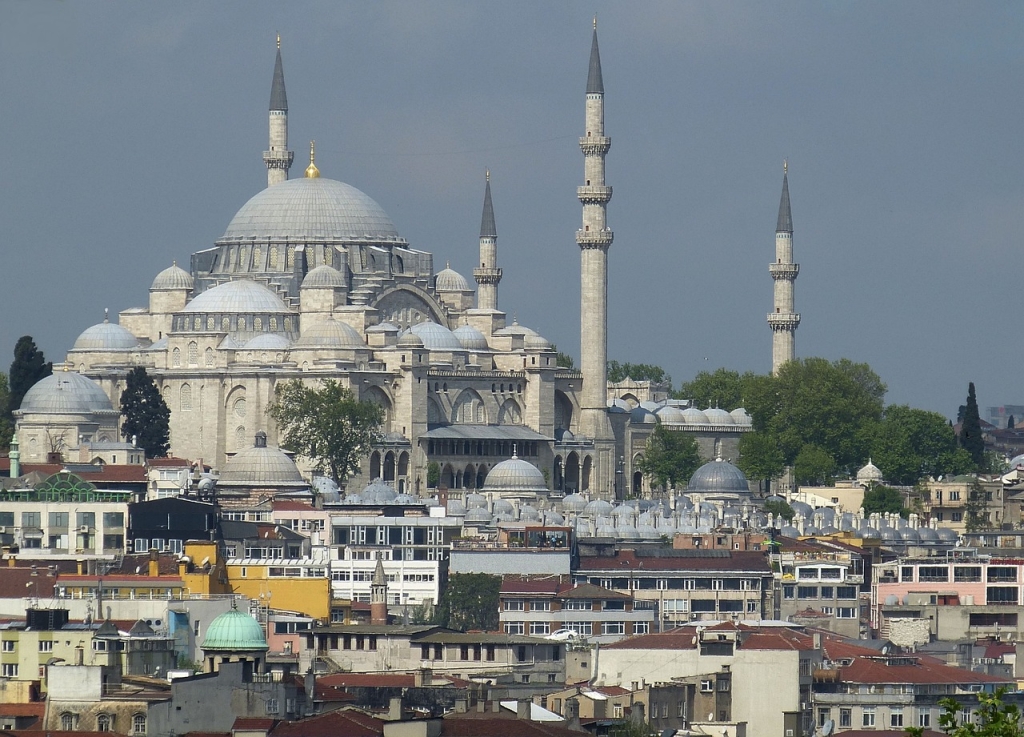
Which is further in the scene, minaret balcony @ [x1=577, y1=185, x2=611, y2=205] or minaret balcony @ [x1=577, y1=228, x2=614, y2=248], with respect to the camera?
minaret balcony @ [x1=577, y1=185, x2=611, y2=205]

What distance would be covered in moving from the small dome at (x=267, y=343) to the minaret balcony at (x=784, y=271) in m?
20.5

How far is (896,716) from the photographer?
5294 centimetres

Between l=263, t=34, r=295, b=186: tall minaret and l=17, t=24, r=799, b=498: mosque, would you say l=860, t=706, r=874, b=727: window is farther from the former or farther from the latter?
l=263, t=34, r=295, b=186: tall minaret

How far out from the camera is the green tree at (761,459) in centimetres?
10979

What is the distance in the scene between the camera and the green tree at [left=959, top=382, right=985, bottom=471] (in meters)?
116

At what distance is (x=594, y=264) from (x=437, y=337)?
5412 mm

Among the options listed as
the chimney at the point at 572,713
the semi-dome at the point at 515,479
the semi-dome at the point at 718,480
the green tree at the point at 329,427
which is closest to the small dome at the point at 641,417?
the semi-dome at the point at 718,480

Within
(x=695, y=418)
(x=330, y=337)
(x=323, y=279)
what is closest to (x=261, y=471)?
(x=330, y=337)

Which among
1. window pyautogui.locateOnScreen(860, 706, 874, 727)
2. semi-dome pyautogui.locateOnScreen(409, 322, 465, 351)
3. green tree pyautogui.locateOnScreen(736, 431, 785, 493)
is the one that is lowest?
window pyautogui.locateOnScreen(860, 706, 874, 727)

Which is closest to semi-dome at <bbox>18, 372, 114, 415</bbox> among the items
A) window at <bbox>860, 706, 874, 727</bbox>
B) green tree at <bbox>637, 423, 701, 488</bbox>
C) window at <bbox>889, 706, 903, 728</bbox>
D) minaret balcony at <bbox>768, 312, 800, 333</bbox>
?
green tree at <bbox>637, 423, 701, 488</bbox>

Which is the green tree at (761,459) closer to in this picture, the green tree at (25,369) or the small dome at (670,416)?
the small dome at (670,416)

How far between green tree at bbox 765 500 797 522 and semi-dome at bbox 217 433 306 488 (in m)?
13.0

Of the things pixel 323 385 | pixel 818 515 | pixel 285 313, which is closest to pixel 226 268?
pixel 285 313

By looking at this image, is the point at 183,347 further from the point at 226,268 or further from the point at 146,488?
the point at 146,488
